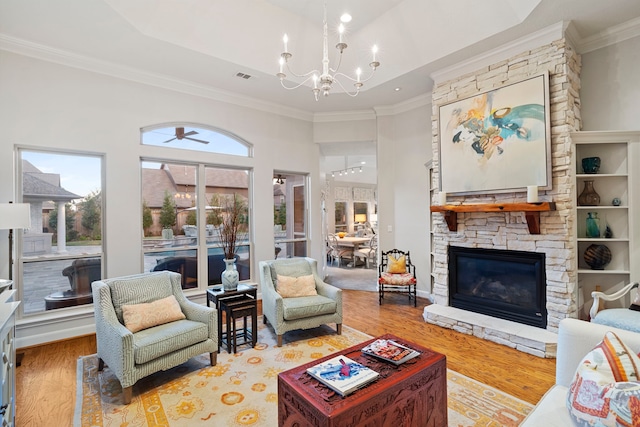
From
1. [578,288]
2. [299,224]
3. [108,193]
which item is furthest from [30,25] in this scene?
[578,288]

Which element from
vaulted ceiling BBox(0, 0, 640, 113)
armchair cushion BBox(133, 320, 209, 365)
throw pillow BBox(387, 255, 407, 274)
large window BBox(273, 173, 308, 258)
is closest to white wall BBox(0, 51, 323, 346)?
vaulted ceiling BBox(0, 0, 640, 113)

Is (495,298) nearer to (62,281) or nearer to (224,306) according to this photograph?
(224,306)

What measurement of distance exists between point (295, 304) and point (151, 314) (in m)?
1.50

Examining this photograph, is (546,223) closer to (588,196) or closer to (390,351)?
(588,196)

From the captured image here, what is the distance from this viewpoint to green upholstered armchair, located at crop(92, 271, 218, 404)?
102 inches

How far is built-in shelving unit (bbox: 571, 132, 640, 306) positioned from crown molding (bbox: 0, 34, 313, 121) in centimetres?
A: 454

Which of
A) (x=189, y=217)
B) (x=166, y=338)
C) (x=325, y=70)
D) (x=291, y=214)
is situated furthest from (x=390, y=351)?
(x=291, y=214)

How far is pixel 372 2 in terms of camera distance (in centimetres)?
390

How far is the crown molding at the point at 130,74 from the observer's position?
144 inches

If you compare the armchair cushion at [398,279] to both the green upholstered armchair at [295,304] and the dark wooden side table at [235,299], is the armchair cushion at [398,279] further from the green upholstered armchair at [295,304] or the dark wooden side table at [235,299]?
the dark wooden side table at [235,299]

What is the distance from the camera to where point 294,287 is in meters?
4.04

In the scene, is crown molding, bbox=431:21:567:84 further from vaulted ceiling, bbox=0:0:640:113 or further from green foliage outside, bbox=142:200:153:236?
green foliage outside, bbox=142:200:153:236

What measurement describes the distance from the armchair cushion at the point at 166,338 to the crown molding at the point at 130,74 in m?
3.45

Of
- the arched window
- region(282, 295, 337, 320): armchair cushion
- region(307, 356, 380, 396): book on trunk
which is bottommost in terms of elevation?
region(282, 295, 337, 320): armchair cushion
